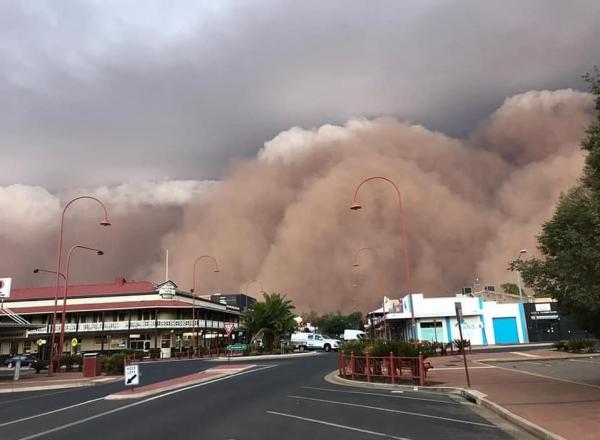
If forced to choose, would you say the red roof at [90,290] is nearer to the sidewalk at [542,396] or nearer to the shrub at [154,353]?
the shrub at [154,353]

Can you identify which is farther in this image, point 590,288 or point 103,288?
point 103,288

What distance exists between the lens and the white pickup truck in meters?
59.9

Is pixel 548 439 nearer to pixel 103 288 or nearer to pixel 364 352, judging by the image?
pixel 364 352

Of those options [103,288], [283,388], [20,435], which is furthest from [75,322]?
[20,435]

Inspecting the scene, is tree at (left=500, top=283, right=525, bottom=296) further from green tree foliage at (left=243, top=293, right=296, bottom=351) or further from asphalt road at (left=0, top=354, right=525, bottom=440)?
asphalt road at (left=0, top=354, right=525, bottom=440)

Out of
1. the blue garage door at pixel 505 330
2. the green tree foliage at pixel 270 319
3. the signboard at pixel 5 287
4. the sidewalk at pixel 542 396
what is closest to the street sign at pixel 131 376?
the sidewalk at pixel 542 396

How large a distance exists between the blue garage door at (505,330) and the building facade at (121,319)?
111ft

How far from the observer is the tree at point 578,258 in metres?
14.1

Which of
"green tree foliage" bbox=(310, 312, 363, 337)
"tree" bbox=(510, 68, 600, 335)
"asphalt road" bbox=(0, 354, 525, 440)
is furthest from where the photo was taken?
"green tree foliage" bbox=(310, 312, 363, 337)

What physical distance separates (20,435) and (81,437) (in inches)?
70.6

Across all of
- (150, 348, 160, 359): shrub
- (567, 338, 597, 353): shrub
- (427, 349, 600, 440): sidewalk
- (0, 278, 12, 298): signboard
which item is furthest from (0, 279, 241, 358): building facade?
(427, 349, 600, 440): sidewalk

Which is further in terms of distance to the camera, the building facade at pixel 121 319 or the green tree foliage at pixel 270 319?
the building facade at pixel 121 319

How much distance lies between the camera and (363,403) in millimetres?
14234

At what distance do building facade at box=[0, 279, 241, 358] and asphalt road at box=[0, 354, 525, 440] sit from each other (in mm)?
45895
